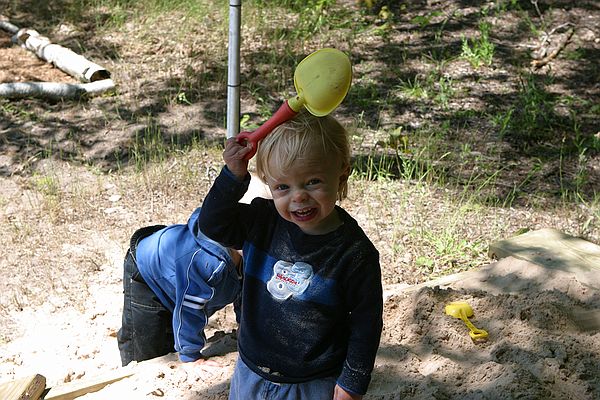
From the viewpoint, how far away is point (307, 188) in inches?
77.9

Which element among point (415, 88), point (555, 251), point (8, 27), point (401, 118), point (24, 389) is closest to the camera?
point (24, 389)

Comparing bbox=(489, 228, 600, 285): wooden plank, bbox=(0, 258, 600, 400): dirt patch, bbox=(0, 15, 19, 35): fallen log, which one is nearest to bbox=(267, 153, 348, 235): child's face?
bbox=(0, 258, 600, 400): dirt patch

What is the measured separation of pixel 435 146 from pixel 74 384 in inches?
120

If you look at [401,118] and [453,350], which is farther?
[401,118]

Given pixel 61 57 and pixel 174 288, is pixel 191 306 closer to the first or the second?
pixel 174 288

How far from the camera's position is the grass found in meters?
4.57

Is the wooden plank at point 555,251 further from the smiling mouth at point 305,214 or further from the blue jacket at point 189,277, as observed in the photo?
the smiling mouth at point 305,214

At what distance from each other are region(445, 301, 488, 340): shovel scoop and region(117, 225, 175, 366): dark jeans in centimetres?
113

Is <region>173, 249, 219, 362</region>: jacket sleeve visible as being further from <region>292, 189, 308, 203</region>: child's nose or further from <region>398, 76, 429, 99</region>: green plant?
<region>398, 76, 429, 99</region>: green plant

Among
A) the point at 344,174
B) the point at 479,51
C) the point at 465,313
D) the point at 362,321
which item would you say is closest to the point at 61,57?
the point at 479,51

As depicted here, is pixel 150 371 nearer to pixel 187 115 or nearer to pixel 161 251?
pixel 161 251

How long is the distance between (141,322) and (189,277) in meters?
0.52

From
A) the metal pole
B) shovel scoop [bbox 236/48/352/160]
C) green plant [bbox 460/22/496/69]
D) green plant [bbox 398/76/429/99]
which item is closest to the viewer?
shovel scoop [bbox 236/48/352/160]

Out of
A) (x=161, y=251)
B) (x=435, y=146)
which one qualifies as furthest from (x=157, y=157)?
(x=161, y=251)
